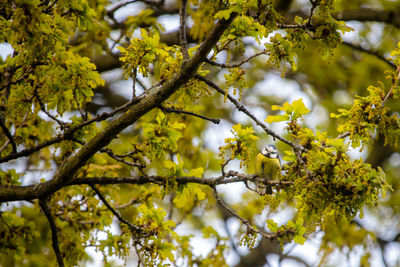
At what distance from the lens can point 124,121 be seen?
238cm

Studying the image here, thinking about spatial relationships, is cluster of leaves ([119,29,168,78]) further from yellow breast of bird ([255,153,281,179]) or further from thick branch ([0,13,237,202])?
yellow breast of bird ([255,153,281,179])

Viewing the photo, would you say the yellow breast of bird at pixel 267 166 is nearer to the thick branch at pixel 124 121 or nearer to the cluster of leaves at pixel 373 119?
the cluster of leaves at pixel 373 119

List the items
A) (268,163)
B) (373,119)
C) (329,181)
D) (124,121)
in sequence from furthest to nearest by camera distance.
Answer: (268,163) < (124,121) < (373,119) < (329,181)

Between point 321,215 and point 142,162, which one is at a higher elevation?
Result: point 142,162

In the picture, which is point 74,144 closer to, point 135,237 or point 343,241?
point 135,237

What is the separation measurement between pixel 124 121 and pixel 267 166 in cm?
113

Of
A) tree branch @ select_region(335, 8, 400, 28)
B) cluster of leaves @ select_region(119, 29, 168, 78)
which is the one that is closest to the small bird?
cluster of leaves @ select_region(119, 29, 168, 78)

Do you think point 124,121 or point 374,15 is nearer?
point 124,121

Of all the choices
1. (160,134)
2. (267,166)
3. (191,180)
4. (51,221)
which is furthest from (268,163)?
(51,221)

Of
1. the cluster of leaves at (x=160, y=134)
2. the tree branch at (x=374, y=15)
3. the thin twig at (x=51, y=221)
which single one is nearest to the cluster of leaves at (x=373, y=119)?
the cluster of leaves at (x=160, y=134)

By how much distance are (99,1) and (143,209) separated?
7.16 feet

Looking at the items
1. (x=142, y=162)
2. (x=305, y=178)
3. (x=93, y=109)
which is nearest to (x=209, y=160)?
(x=93, y=109)

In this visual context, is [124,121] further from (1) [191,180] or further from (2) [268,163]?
(2) [268,163]

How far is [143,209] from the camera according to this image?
9.32 ft
